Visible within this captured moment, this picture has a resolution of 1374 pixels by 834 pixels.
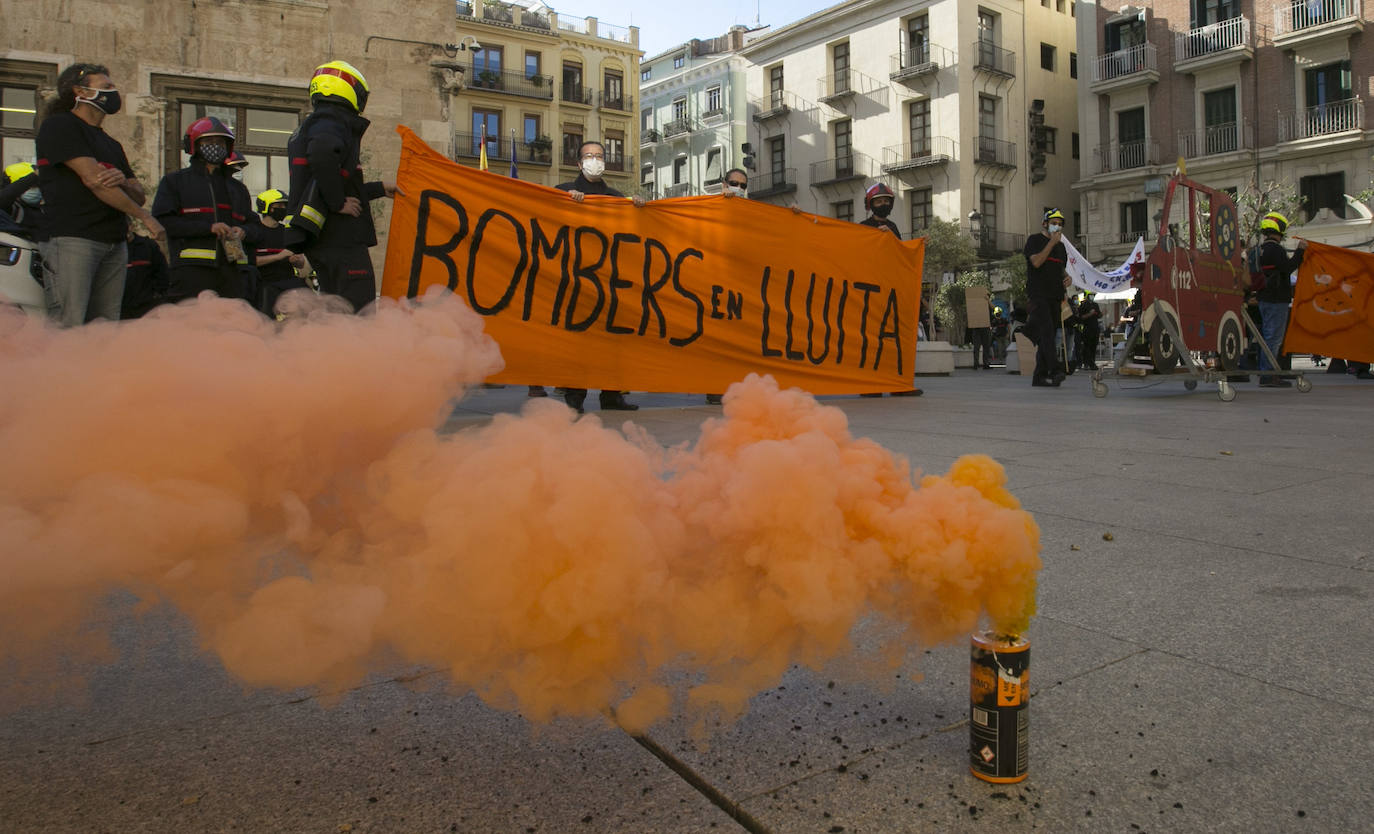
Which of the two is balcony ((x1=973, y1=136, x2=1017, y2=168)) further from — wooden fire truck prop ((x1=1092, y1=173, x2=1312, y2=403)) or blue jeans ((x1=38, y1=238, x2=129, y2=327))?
blue jeans ((x1=38, y1=238, x2=129, y2=327))

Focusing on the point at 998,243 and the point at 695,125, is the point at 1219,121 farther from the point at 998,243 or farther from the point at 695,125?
the point at 695,125

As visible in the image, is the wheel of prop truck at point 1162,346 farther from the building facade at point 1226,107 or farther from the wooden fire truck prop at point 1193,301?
the building facade at point 1226,107

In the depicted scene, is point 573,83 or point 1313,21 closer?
point 1313,21

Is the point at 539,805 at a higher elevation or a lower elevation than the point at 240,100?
lower

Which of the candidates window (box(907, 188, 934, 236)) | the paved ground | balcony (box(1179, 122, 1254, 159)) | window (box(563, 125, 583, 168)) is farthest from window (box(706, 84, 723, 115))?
the paved ground

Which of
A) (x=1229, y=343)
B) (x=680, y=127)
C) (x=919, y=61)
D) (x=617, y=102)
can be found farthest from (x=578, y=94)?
(x=1229, y=343)

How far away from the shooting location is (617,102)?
45.5 m

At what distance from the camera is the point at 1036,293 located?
29.7ft

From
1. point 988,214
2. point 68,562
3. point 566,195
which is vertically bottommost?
point 68,562

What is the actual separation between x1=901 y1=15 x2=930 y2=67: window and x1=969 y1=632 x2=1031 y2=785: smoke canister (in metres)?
36.7

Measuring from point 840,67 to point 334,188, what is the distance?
37.1m

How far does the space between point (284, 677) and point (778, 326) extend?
6215mm

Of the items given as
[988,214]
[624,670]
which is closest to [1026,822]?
[624,670]

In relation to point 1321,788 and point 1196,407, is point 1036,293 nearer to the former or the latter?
point 1196,407
